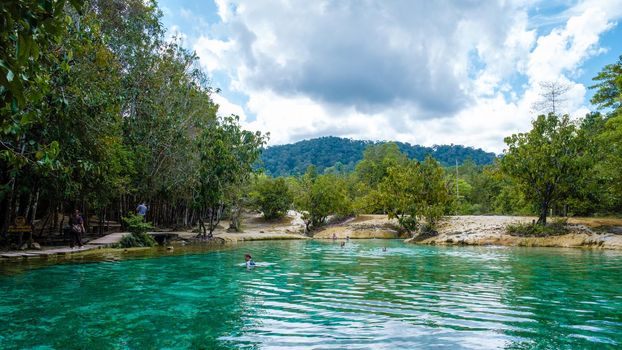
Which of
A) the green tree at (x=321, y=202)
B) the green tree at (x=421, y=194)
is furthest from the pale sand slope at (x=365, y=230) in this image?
the green tree at (x=421, y=194)

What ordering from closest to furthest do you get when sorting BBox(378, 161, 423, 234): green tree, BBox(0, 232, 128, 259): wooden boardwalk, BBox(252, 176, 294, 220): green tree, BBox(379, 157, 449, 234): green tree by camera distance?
BBox(0, 232, 128, 259): wooden boardwalk < BBox(379, 157, 449, 234): green tree < BBox(378, 161, 423, 234): green tree < BBox(252, 176, 294, 220): green tree

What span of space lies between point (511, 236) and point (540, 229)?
6.03 feet

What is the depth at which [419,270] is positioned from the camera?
1616 centimetres

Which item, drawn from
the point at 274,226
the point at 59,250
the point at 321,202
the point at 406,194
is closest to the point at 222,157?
the point at 59,250

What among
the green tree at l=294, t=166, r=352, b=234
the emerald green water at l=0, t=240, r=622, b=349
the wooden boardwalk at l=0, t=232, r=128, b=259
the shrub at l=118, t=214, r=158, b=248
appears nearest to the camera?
the emerald green water at l=0, t=240, r=622, b=349

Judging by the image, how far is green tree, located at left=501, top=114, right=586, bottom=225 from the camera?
2858cm

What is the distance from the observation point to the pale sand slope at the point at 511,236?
25828mm

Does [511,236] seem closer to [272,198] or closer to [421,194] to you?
[421,194]

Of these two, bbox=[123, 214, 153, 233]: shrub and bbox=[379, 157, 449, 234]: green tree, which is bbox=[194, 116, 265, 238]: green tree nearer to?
bbox=[123, 214, 153, 233]: shrub

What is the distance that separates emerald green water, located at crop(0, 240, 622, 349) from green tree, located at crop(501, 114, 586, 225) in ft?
45.2

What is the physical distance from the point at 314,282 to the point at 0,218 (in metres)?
16.7

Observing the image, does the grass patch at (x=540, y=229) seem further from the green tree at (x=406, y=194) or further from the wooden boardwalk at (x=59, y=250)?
the wooden boardwalk at (x=59, y=250)

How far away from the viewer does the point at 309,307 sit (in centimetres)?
938

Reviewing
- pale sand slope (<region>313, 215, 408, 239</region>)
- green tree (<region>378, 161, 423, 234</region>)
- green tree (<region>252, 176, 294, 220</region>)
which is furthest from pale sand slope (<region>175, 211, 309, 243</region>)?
green tree (<region>378, 161, 423, 234</region>)
